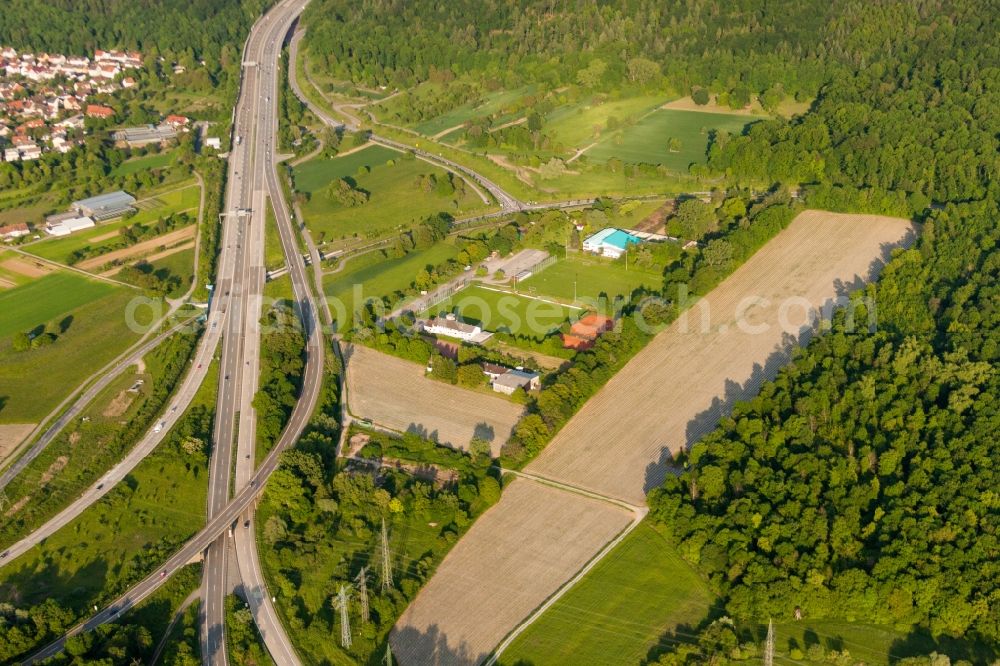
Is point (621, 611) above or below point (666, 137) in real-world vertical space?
below

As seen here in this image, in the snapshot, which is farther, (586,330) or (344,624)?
(586,330)

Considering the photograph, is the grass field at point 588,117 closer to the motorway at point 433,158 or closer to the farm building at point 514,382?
the motorway at point 433,158

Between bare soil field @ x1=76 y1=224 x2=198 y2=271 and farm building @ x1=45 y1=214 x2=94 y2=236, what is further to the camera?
farm building @ x1=45 y1=214 x2=94 y2=236

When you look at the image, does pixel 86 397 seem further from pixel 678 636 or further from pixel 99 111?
pixel 99 111

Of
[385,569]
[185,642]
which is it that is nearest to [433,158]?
[385,569]

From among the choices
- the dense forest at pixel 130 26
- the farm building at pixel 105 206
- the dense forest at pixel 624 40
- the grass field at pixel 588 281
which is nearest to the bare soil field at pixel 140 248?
the farm building at pixel 105 206

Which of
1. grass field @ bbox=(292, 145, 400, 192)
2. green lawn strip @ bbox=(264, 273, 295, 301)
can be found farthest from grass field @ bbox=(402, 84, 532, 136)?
green lawn strip @ bbox=(264, 273, 295, 301)

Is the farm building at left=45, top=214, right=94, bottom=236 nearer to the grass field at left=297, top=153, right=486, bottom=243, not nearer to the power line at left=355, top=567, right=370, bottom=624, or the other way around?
the grass field at left=297, top=153, right=486, bottom=243

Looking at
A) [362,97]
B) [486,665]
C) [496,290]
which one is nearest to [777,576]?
[486,665]
